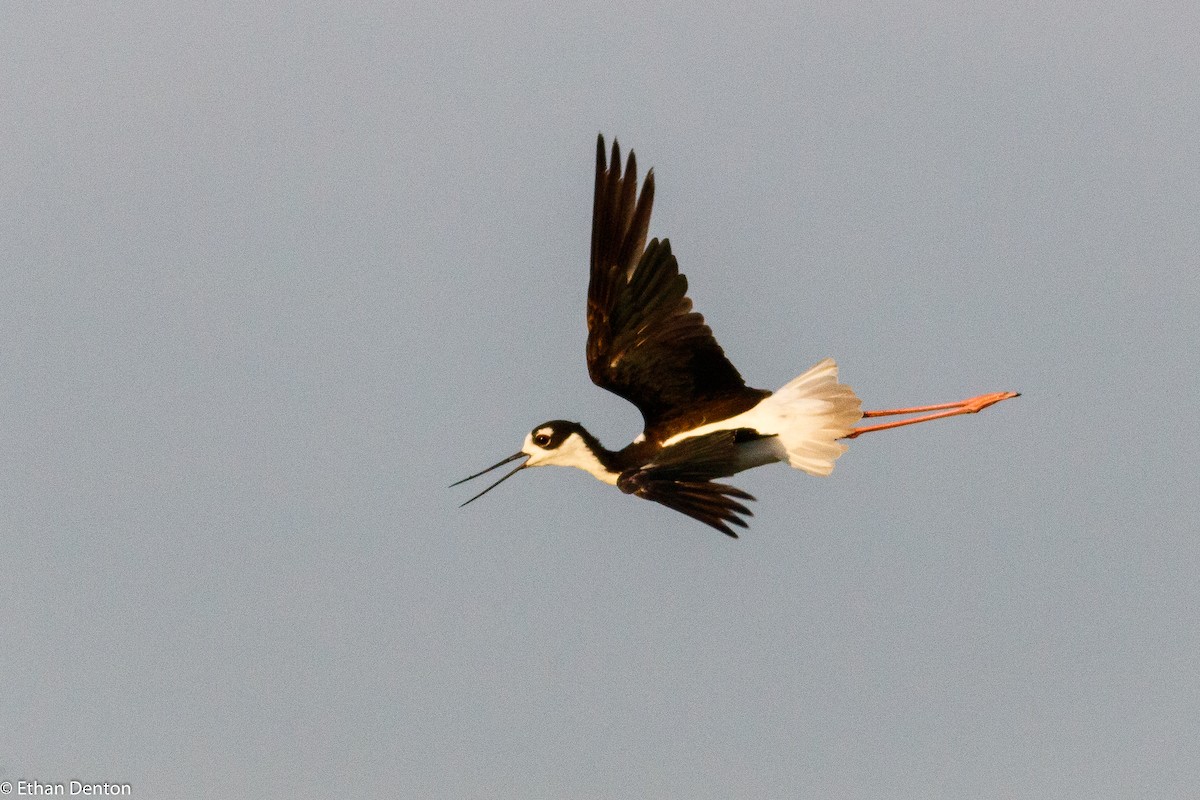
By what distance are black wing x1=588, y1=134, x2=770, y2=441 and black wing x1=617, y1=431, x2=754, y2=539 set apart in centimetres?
47

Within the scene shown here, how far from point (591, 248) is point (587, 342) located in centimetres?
67

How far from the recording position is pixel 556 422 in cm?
1434

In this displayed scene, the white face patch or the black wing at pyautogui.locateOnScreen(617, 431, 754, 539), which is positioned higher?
the white face patch

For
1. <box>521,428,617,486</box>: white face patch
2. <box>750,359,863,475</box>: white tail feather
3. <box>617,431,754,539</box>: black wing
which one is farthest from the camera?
<box>521,428,617,486</box>: white face patch

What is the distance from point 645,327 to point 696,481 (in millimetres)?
1197

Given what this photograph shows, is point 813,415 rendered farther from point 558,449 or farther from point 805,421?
point 558,449

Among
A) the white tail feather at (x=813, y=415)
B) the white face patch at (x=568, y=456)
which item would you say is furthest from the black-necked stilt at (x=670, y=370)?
the white face patch at (x=568, y=456)

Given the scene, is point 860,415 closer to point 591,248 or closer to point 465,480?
point 591,248

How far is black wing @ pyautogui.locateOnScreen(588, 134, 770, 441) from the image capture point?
13.3 metres

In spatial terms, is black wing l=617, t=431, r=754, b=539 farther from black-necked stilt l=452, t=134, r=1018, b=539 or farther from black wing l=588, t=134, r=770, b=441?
black wing l=588, t=134, r=770, b=441

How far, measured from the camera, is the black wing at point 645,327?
13344mm

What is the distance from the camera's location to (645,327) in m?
13.4

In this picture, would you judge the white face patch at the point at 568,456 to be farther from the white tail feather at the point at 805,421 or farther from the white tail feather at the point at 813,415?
the white tail feather at the point at 813,415

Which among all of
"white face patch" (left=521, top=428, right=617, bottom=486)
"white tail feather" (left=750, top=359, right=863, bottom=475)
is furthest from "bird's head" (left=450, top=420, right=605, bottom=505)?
"white tail feather" (left=750, top=359, right=863, bottom=475)
